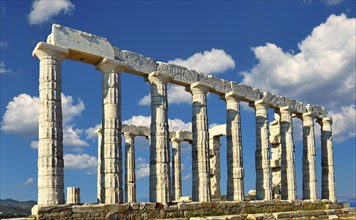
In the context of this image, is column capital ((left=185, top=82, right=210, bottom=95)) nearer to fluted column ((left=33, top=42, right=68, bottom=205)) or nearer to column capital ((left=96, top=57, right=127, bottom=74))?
column capital ((left=96, top=57, right=127, bottom=74))

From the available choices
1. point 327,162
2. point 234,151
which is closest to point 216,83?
point 234,151

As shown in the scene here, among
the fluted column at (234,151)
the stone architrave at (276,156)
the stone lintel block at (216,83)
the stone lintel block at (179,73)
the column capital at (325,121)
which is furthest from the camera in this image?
the stone architrave at (276,156)

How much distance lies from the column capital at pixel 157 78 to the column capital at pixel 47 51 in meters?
6.00

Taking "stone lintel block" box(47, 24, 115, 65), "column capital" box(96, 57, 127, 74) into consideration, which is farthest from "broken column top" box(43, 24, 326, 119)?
"column capital" box(96, 57, 127, 74)

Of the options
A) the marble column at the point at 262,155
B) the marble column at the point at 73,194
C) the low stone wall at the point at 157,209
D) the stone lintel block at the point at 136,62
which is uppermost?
the stone lintel block at the point at 136,62

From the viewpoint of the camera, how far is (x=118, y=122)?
81.4 feet

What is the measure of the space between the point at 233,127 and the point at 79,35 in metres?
13.1

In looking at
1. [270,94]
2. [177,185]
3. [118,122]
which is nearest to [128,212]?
[118,122]

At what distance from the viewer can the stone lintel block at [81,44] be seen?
22.6 meters

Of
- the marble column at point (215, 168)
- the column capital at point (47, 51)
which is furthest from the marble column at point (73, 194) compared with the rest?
the marble column at point (215, 168)

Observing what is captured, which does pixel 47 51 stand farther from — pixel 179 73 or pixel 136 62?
pixel 179 73

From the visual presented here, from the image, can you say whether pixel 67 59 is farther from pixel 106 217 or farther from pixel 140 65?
pixel 106 217

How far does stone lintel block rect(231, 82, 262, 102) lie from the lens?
32.5m

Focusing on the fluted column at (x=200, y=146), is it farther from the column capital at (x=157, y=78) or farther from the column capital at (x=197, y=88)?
the column capital at (x=157, y=78)
